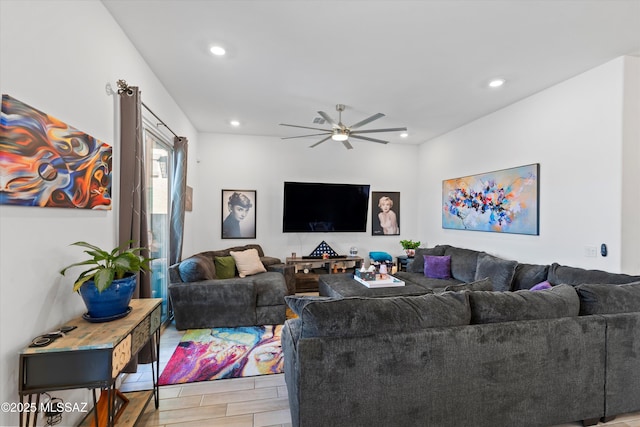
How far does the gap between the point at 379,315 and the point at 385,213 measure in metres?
4.62

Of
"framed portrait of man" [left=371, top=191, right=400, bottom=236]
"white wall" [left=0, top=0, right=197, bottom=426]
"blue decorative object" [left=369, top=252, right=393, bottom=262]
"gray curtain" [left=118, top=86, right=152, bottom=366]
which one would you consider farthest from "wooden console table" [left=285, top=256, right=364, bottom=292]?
"white wall" [left=0, top=0, right=197, bottom=426]

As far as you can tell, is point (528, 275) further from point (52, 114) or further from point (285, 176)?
point (52, 114)

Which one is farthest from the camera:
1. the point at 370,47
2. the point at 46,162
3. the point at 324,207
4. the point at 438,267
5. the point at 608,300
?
the point at 324,207

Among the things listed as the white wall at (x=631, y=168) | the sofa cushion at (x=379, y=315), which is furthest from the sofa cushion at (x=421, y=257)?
the sofa cushion at (x=379, y=315)

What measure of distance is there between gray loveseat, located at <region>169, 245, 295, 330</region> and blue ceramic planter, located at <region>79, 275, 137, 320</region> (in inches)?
76.0

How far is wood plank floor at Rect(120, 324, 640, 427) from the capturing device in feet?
6.77

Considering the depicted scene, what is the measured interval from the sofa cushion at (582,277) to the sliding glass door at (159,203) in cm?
445

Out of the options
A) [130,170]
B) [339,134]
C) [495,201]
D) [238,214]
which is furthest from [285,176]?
[495,201]

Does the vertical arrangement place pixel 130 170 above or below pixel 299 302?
above

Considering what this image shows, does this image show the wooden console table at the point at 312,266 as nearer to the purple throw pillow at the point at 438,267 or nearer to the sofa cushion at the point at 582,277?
the purple throw pillow at the point at 438,267

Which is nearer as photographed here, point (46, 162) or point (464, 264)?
point (46, 162)

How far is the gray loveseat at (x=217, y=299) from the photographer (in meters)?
3.64

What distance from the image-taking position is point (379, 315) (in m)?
1.75

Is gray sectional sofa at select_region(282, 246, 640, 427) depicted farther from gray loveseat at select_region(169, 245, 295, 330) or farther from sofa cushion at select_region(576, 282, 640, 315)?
gray loveseat at select_region(169, 245, 295, 330)
